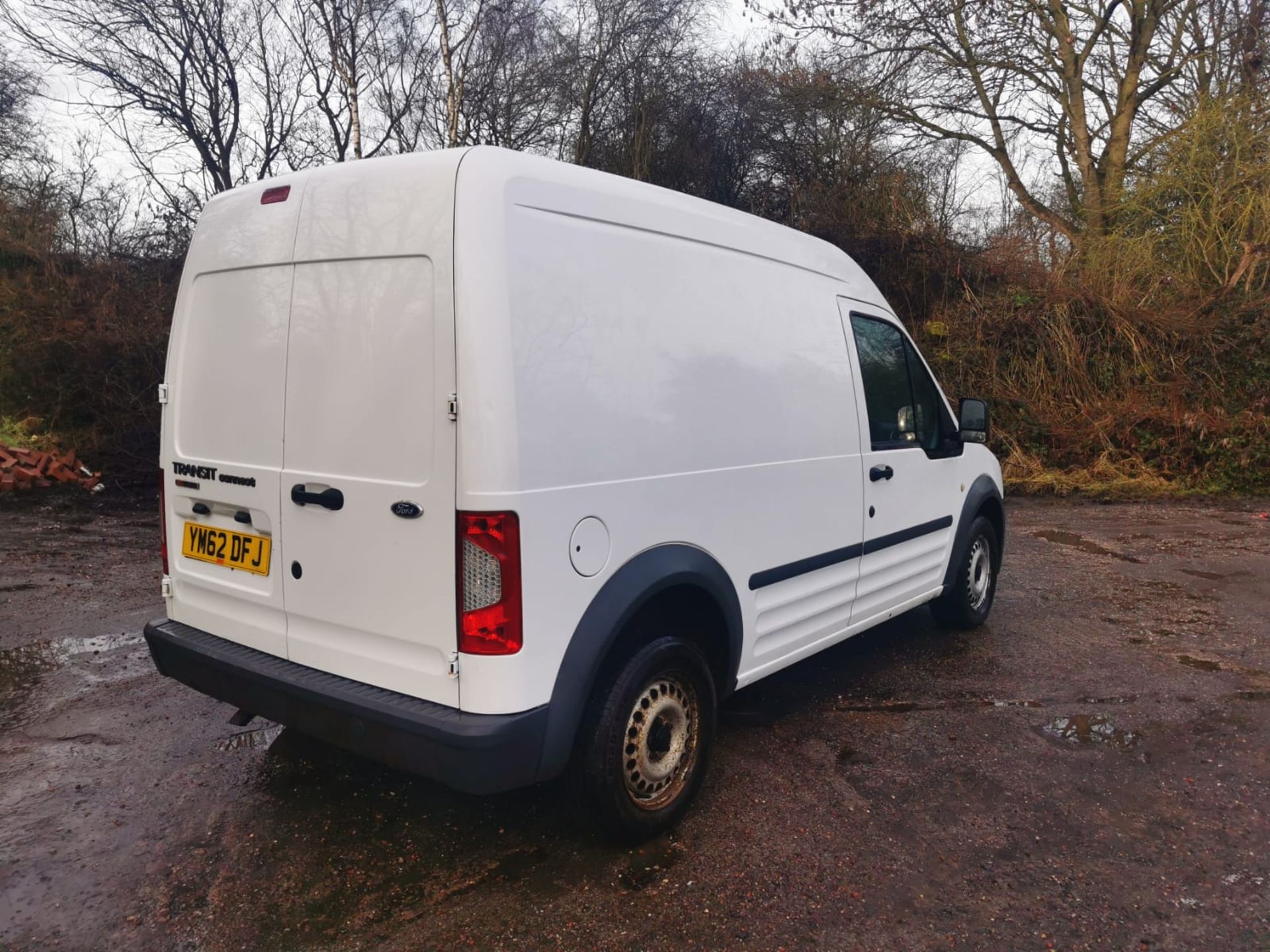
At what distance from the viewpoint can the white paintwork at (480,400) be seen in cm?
240

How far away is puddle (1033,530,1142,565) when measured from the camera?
24.8 feet

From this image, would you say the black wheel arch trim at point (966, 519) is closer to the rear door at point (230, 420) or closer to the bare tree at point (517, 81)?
the rear door at point (230, 420)

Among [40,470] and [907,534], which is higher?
[907,534]

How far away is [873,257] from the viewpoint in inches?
556

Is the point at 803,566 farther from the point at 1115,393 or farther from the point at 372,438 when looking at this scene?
the point at 1115,393

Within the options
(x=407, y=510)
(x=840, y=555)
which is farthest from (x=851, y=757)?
(x=407, y=510)

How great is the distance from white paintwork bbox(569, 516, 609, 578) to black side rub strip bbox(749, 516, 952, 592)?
85 centimetres

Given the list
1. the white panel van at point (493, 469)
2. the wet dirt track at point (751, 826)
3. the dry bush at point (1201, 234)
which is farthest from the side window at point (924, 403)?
the dry bush at point (1201, 234)

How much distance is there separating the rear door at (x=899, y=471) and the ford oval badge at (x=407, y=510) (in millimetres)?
2241

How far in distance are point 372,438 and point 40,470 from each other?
9921 mm

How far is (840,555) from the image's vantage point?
12.4 feet

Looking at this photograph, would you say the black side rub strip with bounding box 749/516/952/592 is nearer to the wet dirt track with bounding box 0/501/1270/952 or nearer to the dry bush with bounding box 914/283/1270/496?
the wet dirt track with bounding box 0/501/1270/952

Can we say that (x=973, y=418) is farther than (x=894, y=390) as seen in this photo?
Yes

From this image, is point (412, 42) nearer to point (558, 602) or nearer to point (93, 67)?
point (93, 67)
